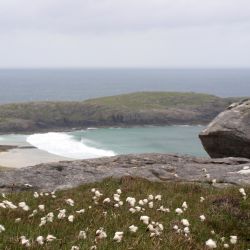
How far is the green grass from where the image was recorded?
8.65m

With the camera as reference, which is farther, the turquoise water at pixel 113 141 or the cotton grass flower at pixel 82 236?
the turquoise water at pixel 113 141

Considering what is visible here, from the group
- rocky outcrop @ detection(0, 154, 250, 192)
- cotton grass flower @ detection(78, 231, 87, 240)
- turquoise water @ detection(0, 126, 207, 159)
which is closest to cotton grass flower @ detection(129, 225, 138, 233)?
A: cotton grass flower @ detection(78, 231, 87, 240)

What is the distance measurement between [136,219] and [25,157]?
104879mm

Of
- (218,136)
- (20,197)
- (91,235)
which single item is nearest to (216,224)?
(91,235)

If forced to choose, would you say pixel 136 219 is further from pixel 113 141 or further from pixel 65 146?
pixel 113 141

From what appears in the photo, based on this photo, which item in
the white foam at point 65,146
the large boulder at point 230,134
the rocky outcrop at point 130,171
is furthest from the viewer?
the white foam at point 65,146

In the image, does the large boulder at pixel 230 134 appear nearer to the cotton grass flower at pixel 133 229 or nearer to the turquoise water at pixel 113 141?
the cotton grass flower at pixel 133 229

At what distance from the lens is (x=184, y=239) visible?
941 cm

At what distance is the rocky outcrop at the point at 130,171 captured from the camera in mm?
18000

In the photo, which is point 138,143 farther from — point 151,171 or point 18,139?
point 151,171

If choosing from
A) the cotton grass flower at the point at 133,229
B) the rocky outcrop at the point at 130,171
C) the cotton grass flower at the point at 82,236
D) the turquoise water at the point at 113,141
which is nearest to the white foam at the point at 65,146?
the turquoise water at the point at 113,141

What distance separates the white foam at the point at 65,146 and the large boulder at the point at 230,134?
273 feet

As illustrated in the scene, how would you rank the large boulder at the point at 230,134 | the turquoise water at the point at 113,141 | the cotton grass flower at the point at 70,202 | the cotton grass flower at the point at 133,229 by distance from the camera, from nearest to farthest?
the cotton grass flower at the point at 133,229 → the cotton grass flower at the point at 70,202 → the large boulder at the point at 230,134 → the turquoise water at the point at 113,141

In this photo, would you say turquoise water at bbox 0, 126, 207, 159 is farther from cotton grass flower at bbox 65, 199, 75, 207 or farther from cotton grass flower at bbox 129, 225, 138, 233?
cotton grass flower at bbox 129, 225, 138, 233
